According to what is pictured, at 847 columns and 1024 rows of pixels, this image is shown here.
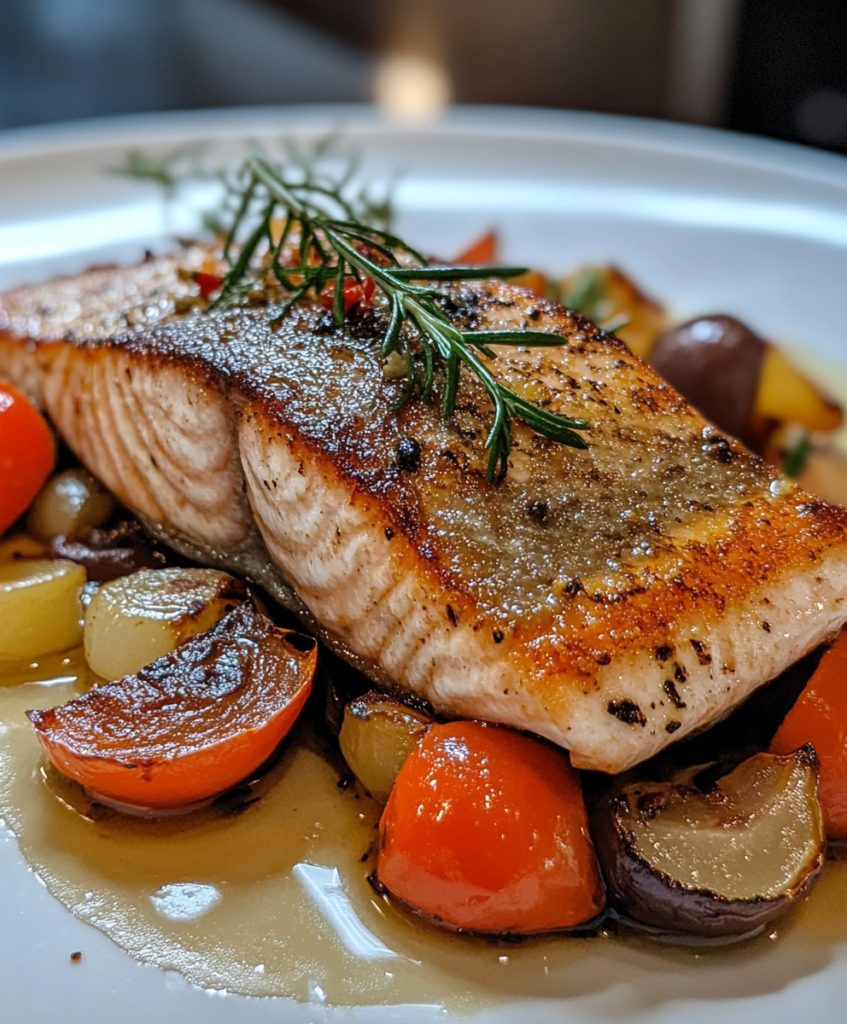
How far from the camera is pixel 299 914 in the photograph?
5.45 feet

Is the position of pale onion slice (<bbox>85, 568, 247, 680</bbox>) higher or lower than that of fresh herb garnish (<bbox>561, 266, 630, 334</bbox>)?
lower

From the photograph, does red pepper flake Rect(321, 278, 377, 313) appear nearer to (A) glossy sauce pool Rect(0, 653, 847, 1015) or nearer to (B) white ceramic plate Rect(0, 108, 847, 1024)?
(A) glossy sauce pool Rect(0, 653, 847, 1015)

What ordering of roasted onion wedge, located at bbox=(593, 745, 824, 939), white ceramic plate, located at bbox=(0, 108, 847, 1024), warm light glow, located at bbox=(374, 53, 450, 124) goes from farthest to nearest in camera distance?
warm light glow, located at bbox=(374, 53, 450, 124)
white ceramic plate, located at bbox=(0, 108, 847, 1024)
roasted onion wedge, located at bbox=(593, 745, 824, 939)

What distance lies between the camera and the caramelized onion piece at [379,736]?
1731 mm

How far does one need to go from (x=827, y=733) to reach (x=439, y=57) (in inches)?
263

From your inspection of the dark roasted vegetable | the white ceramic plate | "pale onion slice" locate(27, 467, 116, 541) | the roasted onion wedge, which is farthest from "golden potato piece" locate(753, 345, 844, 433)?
"pale onion slice" locate(27, 467, 116, 541)

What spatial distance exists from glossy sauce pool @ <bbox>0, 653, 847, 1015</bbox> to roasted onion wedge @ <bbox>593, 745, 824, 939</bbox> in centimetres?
8

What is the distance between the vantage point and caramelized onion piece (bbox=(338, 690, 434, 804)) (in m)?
1.73

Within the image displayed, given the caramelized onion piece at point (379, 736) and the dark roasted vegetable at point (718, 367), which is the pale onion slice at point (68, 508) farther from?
the dark roasted vegetable at point (718, 367)

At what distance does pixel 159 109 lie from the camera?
5664 mm

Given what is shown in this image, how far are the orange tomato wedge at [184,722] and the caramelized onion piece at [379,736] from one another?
12 cm

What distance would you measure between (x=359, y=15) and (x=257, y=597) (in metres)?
6.81

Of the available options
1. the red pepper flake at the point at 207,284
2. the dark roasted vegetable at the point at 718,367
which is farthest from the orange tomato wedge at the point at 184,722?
the dark roasted vegetable at the point at 718,367

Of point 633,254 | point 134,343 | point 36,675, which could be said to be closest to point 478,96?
point 633,254
